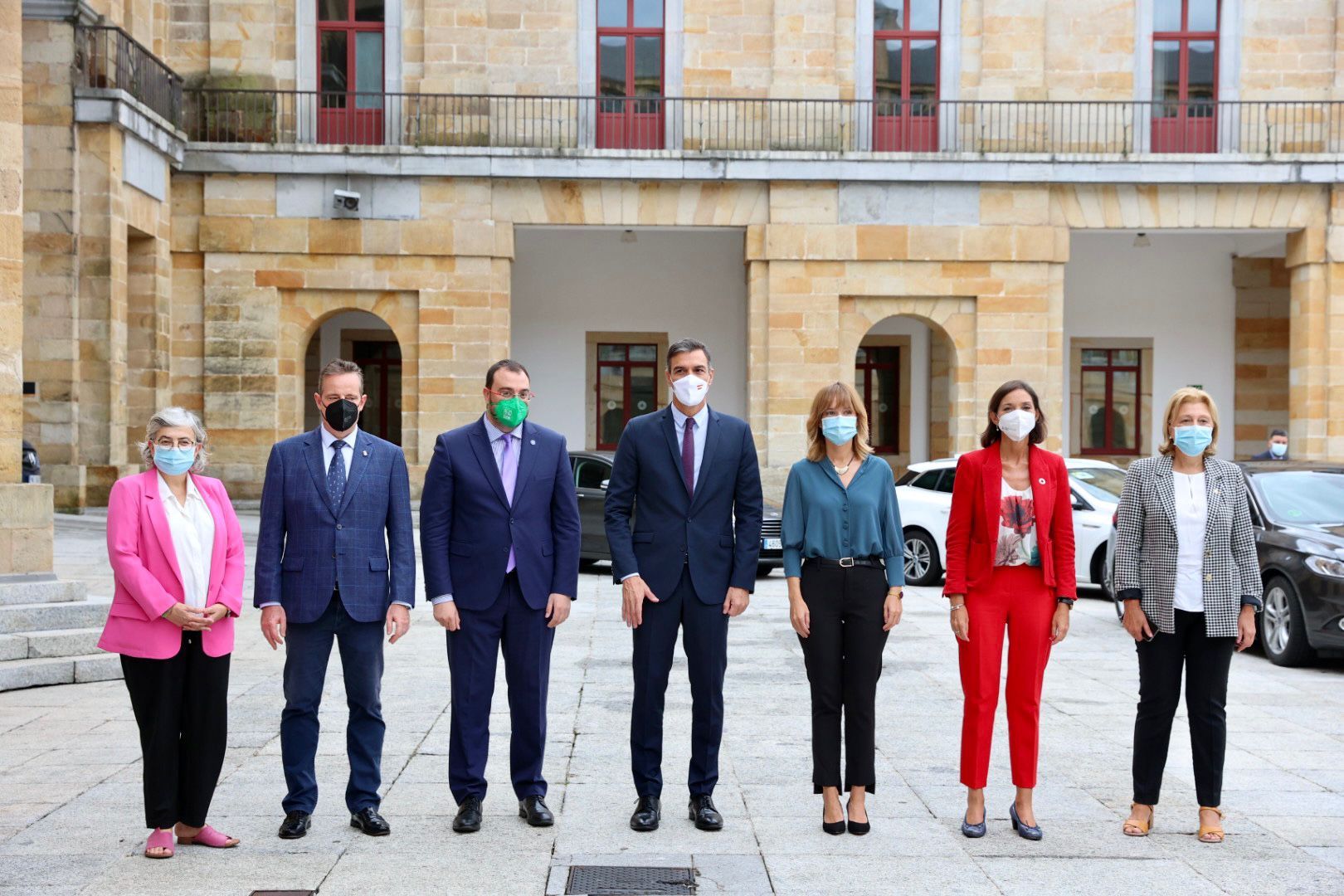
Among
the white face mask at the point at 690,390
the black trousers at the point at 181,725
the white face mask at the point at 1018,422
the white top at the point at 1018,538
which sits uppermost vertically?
the white face mask at the point at 690,390

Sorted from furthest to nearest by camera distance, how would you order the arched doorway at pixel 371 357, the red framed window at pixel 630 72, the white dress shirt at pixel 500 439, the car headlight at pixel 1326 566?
the arched doorway at pixel 371 357 → the red framed window at pixel 630 72 → the car headlight at pixel 1326 566 → the white dress shirt at pixel 500 439

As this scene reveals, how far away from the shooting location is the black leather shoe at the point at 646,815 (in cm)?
581

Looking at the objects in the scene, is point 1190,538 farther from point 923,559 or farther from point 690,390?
point 923,559

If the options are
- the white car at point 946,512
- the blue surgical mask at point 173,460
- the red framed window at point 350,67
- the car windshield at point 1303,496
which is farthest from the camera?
the red framed window at point 350,67

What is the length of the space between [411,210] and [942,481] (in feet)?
37.9

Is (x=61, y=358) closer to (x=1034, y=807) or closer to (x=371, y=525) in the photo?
(x=371, y=525)

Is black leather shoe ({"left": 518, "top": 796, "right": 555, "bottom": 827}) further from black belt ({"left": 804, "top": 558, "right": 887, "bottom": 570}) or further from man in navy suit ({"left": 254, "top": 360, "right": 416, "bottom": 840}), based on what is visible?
black belt ({"left": 804, "top": 558, "right": 887, "bottom": 570})

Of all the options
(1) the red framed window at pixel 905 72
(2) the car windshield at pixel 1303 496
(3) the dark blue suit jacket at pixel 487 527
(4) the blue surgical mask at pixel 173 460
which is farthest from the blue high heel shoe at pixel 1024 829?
(1) the red framed window at pixel 905 72

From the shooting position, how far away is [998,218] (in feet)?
81.4

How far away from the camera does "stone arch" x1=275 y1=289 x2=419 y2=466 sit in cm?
2461

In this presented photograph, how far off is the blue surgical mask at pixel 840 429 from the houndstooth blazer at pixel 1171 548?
3.98ft

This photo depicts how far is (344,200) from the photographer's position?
24219 mm

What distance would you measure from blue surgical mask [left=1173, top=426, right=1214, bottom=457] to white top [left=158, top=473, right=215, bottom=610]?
156 inches

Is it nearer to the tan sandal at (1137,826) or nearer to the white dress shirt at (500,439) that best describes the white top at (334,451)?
the white dress shirt at (500,439)
